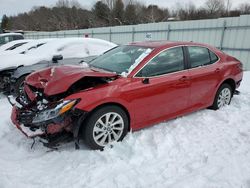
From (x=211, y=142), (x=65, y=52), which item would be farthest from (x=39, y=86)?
(x=65, y=52)

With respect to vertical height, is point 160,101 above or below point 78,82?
below

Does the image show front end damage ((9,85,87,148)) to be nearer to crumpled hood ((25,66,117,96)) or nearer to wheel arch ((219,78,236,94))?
crumpled hood ((25,66,117,96))

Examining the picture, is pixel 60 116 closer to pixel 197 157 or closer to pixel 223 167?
pixel 197 157

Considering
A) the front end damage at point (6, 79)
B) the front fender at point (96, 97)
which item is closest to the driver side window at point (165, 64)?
the front fender at point (96, 97)

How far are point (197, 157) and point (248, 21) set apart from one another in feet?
30.0

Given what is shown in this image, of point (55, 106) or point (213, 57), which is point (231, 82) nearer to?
point (213, 57)

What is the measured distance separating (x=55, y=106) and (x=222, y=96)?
352 cm

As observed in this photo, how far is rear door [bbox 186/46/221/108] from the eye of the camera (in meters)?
4.45

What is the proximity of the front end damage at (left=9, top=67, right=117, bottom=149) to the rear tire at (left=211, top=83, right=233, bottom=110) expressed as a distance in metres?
2.48

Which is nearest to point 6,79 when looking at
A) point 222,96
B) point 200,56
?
point 200,56

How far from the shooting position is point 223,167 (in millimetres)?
3037

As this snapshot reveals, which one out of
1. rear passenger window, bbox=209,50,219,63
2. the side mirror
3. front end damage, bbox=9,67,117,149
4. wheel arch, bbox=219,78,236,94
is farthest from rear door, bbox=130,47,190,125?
the side mirror

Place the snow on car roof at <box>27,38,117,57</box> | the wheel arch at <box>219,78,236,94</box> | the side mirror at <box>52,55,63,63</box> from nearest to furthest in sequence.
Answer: the wheel arch at <box>219,78,236,94</box>
the side mirror at <box>52,55,63,63</box>
the snow on car roof at <box>27,38,117,57</box>

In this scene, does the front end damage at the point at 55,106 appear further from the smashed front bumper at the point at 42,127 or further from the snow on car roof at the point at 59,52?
the snow on car roof at the point at 59,52
